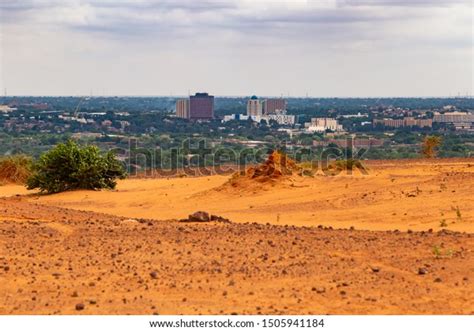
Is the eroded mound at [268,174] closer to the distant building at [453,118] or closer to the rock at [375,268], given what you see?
the rock at [375,268]

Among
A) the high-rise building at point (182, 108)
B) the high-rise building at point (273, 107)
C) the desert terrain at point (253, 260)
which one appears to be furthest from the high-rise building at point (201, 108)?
the desert terrain at point (253, 260)

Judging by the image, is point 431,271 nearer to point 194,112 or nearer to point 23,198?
point 23,198

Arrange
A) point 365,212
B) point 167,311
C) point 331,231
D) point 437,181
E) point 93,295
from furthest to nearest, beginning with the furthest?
point 437,181, point 365,212, point 331,231, point 93,295, point 167,311

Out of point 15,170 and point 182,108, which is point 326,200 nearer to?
point 15,170

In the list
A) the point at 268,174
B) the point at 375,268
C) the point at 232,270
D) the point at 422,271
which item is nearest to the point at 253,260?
the point at 232,270

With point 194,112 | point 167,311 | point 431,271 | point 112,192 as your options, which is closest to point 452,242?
point 431,271

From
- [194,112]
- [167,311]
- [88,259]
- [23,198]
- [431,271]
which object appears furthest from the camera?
[194,112]

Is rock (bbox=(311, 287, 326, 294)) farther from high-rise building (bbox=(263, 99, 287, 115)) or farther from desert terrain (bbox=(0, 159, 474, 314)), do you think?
high-rise building (bbox=(263, 99, 287, 115))

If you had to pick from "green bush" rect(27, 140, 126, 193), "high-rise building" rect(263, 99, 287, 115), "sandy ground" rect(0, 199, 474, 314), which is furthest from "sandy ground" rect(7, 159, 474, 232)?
"high-rise building" rect(263, 99, 287, 115)
